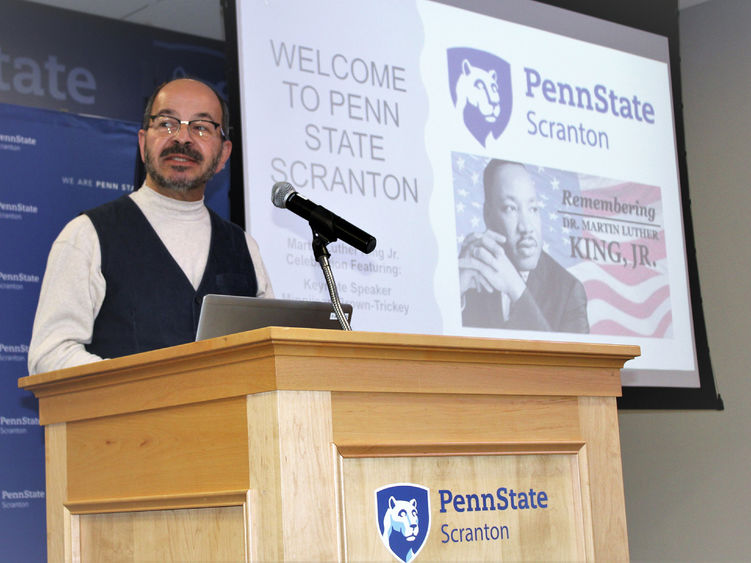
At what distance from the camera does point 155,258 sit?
2.34 meters

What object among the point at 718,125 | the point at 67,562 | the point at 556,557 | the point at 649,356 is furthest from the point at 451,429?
the point at 718,125

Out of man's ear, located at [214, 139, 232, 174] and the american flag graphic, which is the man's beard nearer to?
man's ear, located at [214, 139, 232, 174]

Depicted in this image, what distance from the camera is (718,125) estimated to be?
4652 mm

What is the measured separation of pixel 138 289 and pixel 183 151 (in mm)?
405

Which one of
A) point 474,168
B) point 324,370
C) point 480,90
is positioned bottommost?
point 324,370

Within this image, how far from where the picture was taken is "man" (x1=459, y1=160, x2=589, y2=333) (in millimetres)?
3311

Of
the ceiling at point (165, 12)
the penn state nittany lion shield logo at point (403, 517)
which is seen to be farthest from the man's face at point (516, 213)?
the penn state nittany lion shield logo at point (403, 517)

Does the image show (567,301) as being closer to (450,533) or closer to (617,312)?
(617,312)

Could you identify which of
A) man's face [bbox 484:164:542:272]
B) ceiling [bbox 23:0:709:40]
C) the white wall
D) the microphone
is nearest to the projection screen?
man's face [bbox 484:164:542:272]

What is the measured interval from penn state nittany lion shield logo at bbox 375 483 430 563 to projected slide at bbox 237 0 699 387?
152 cm

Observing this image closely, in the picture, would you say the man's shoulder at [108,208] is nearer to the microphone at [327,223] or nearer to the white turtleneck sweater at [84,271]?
the white turtleneck sweater at [84,271]

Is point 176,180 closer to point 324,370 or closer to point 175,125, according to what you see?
point 175,125

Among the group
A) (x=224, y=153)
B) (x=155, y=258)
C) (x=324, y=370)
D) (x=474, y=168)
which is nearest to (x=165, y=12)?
(x=474, y=168)

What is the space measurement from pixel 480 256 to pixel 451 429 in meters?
1.89
